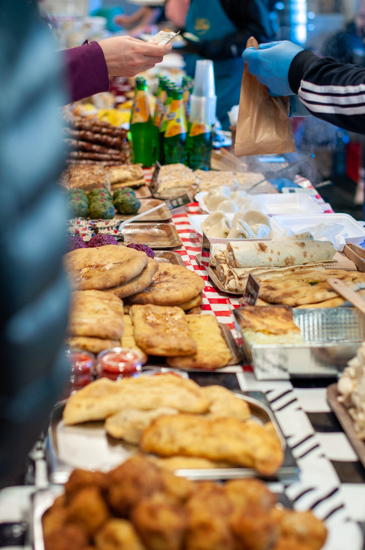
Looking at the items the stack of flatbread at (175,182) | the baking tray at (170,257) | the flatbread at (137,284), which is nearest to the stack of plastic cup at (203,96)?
the stack of flatbread at (175,182)

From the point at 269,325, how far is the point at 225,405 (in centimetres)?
47

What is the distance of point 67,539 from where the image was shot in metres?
0.98

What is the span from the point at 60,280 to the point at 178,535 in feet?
1.58

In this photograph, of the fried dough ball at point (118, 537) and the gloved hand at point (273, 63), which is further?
the gloved hand at point (273, 63)

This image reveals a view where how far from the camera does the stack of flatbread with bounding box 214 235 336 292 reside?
8.01 feet

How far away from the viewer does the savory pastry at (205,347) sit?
1772mm

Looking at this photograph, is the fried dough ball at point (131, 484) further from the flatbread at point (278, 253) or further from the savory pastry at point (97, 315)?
the flatbread at point (278, 253)

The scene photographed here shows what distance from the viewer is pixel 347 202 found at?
260 inches

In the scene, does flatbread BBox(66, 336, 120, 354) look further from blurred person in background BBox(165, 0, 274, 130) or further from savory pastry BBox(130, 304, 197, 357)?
blurred person in background BBox(165, 0, 274, 130)

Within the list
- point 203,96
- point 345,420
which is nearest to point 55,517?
point 345,420

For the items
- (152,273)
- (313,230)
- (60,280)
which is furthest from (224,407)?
(313,230)

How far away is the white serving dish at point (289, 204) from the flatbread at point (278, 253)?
773 millimetres

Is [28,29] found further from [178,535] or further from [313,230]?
[313,230]

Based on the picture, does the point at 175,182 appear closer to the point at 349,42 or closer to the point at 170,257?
the point at 170,257
